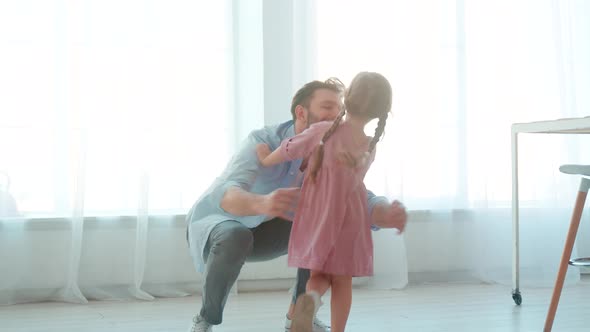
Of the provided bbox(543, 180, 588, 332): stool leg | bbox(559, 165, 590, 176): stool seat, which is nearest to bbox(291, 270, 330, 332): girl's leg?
bbox(543, 180, 588, 332): stool leg

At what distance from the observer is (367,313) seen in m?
2.67

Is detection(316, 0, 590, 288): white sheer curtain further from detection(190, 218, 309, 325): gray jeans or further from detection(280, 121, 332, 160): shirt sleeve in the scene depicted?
detection(280, 121, 332, 160): shirt sleeve

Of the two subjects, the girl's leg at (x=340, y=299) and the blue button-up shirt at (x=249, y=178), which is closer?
the girl's leg at (x=340, y=299)

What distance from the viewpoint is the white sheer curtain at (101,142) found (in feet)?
9.68

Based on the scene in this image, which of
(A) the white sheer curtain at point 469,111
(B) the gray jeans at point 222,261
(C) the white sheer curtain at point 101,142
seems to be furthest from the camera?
(A) the white sheer curtain at point 469,111

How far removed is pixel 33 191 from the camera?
298cm

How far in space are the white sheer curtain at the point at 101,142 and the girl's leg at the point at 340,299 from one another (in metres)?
1.42

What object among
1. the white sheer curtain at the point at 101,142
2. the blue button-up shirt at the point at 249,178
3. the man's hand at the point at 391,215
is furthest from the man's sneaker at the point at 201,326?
the white sheer curtain at the point at 101,142

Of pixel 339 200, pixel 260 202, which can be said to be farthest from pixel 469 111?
pixel 260 202

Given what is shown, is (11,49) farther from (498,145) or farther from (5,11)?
(498,145)

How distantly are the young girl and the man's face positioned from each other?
0.81 ft

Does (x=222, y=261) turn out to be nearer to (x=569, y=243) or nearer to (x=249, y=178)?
(x=249, y=178)

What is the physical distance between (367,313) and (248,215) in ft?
3.13

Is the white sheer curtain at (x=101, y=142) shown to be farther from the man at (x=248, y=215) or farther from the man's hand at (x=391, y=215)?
the man's hand at (x=391, y=215)
